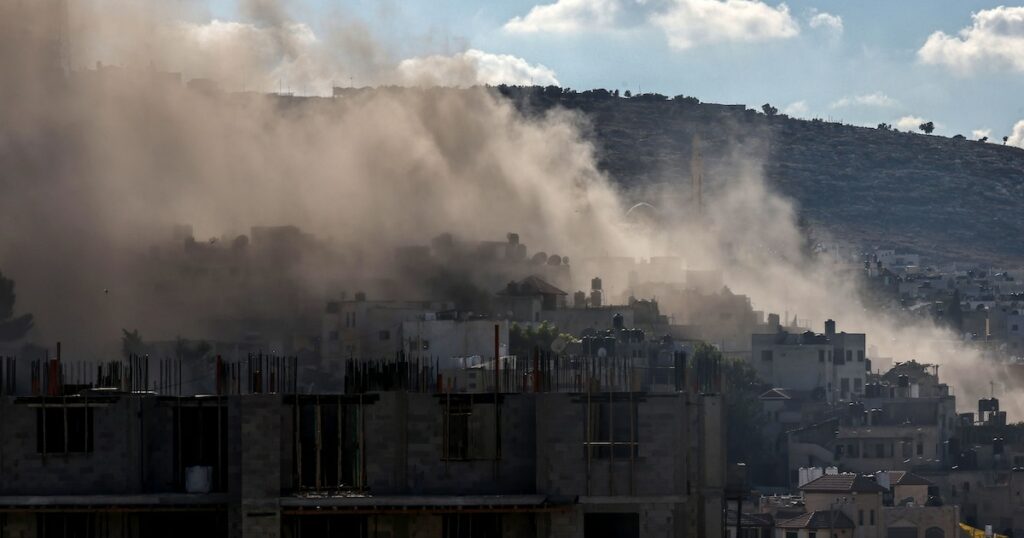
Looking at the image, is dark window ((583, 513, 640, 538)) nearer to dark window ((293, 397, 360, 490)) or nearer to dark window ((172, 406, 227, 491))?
dark window ((293, 397, 360, 490))

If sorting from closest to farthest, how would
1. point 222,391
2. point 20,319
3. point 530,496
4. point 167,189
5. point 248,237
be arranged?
point 530,496 → point 222,391 → point 20,319 → point 248,237 → point 167,189

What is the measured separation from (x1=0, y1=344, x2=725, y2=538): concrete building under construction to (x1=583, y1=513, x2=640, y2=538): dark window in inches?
0.6

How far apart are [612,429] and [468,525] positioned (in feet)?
8.73

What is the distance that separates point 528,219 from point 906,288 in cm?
4724

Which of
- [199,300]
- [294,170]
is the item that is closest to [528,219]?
[294,170]

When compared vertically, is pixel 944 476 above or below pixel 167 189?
below

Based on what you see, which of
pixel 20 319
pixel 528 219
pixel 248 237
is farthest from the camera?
pixel 528 219

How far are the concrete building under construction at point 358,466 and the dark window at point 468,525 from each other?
0.02m

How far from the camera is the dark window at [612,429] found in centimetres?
4041

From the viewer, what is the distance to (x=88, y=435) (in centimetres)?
4081

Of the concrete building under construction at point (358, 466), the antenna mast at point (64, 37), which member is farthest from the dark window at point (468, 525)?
the antenna mast at point (64, 37)

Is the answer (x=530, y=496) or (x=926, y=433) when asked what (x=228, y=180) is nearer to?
(x=926, y=433)

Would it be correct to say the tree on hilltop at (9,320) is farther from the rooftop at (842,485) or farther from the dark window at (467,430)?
the dark window at (467,430)

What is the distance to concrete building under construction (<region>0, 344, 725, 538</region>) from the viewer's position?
40.0 metres
